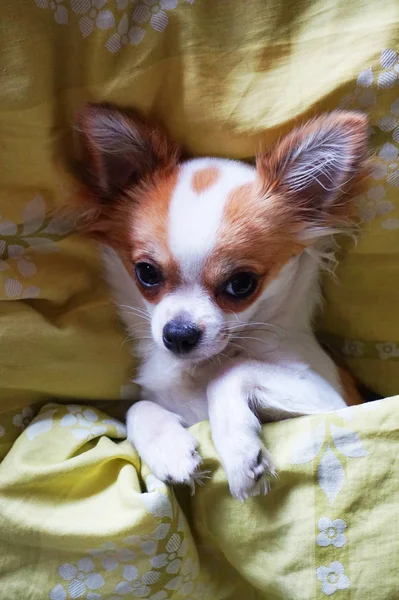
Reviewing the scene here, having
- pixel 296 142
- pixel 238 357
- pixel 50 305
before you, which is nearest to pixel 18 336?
pixel 50 305

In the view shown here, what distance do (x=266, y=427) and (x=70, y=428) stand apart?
42 centimetres

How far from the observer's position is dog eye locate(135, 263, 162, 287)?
1.25 metres

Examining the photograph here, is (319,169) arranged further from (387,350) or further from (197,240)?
(387,350)

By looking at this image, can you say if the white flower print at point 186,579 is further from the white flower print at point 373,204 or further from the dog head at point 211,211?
the white flower print at point 373,204

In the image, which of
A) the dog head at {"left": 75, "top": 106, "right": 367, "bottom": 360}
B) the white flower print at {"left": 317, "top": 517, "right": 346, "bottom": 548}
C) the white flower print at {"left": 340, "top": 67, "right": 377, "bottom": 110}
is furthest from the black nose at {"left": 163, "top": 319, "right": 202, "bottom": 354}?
the white flower print at {"left": 340, "top": 67, "right": 377, "bottom": 110}

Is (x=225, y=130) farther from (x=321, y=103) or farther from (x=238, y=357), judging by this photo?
(x=238, y=357)

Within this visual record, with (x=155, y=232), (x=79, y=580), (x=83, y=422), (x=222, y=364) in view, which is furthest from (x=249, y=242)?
(x=79, y=580)

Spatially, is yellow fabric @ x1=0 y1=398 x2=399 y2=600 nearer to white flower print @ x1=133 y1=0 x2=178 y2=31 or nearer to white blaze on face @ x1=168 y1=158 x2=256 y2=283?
white blaze on face @ x1=168 y1=158 x2=256 y2=283

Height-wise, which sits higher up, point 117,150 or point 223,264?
point 117,150

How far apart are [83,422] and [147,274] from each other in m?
0.36

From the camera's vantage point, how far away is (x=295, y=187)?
1283 millimetres

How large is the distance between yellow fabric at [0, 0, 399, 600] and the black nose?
190 mm

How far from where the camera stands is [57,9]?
1.18 metres

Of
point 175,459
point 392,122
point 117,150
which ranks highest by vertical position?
point 392,122
